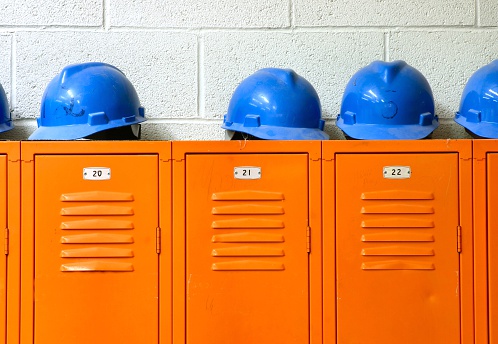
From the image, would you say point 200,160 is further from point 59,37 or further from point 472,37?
point 472,37

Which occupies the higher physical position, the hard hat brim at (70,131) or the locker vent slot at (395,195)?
the hard hat brim at (70,131)

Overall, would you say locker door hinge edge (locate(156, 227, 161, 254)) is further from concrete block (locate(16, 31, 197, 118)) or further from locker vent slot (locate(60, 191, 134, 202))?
concrete block (locate(16, 31, 197, 118))

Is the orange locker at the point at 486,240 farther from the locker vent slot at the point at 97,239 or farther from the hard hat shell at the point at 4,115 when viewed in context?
the hard hat shell at the point at 4,115

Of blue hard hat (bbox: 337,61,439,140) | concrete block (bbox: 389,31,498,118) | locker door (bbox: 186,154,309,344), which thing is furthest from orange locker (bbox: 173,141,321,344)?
concrete block (bbox: 389,31,498,118)

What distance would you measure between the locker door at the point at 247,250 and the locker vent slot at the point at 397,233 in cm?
19

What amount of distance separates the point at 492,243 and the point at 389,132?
18.0 inches

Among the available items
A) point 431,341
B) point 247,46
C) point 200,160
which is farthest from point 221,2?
point 431,341

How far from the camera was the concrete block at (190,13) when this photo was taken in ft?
6.84

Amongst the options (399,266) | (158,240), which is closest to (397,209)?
(399,266)

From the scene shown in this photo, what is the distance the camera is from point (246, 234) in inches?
62.4

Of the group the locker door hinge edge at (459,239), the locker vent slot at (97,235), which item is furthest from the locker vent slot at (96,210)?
the locker door hinge edge at (459,239)

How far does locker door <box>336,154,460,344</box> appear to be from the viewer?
5.13ft

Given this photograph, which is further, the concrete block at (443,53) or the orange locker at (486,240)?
the concrete block at (443,53)

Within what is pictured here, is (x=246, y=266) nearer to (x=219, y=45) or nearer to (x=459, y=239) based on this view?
(x=459, y=239)
